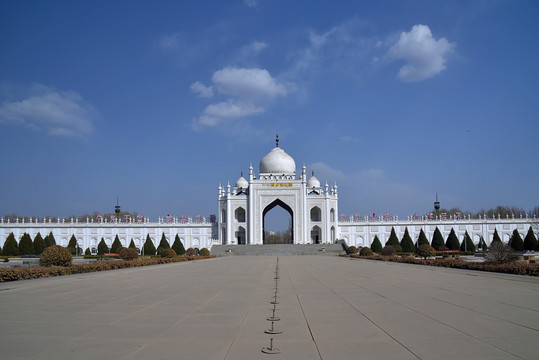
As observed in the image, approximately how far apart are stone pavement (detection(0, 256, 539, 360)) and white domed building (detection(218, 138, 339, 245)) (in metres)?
46.3

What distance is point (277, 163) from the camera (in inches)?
2486

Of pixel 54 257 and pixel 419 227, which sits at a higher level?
pixel 419 227

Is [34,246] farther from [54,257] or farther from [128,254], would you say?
[54,257]

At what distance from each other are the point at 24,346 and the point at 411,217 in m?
60.8

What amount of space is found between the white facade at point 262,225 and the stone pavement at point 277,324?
154ft

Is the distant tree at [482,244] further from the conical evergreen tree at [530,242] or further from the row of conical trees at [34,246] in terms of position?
the row of conical trees at [34,246]

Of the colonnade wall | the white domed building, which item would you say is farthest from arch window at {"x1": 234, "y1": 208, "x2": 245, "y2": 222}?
the colonnade wall

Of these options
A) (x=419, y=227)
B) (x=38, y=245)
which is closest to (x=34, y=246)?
(x=38, y=245)

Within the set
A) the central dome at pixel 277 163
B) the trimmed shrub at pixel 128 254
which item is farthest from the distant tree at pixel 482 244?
the trimmed shrub at pixel 128 254

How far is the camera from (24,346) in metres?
5.77

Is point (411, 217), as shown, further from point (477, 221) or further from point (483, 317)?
point (483, 317)

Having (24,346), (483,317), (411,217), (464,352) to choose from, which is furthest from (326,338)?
(411,217)

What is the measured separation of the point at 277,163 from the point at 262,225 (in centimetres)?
921

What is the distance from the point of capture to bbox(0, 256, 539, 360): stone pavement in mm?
5465
